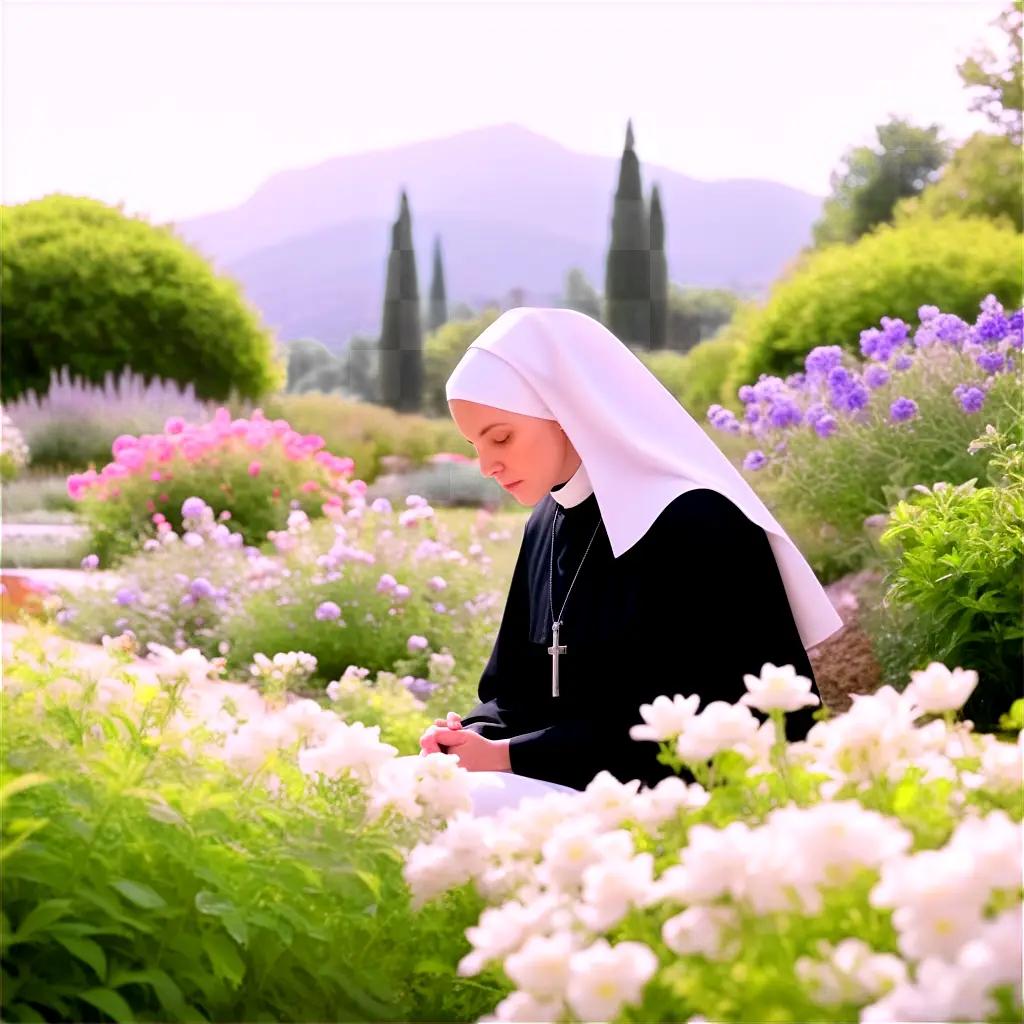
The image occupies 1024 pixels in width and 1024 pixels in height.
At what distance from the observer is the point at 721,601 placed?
9.20 ft

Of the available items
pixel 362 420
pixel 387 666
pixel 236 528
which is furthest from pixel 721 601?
pixel 362 420

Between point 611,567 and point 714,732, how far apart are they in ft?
4.19

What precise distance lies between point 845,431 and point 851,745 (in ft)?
15.6

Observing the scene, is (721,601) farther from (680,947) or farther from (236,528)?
(236,528)

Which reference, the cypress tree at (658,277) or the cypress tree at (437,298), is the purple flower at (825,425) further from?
the cypress tree at (437,298)

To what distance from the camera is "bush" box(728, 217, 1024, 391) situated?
481 inches

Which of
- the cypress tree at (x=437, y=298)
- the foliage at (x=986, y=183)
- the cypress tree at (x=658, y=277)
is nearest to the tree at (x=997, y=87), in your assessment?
the foliage at (x=986, y=183)

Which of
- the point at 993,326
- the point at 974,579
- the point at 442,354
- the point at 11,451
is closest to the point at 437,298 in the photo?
the point at 442,354

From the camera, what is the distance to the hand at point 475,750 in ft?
9.15

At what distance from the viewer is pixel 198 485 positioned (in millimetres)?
9102

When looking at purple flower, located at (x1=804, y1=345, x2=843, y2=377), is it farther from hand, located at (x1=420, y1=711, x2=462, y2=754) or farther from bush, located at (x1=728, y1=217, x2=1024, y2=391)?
bush, located at (x1=728, y1=217, x2=1024, y2=391)

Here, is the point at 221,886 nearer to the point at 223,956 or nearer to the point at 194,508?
the point at 223,956

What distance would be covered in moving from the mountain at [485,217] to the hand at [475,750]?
153 ft

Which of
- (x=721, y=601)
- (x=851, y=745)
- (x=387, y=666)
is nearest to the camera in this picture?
(x=851, y=745)
